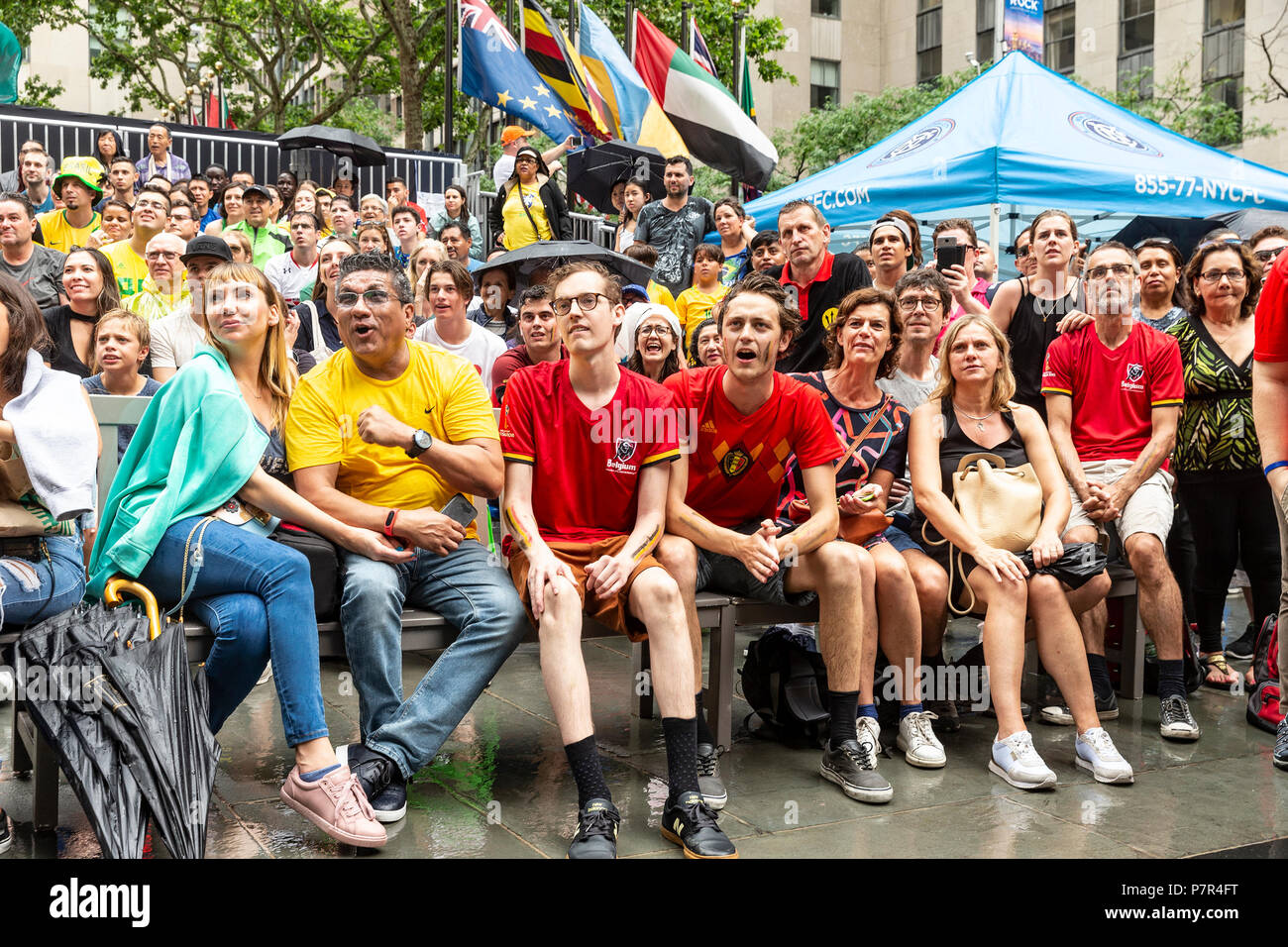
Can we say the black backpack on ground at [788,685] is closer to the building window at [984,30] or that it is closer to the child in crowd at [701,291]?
the child in crowd at [701,291]

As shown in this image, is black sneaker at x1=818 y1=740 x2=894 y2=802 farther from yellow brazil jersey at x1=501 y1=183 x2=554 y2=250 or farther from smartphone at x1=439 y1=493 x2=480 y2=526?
yellow brazil jersey at x1=501 y1=183 x2=554 y2=250

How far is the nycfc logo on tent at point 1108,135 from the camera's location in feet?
33.6

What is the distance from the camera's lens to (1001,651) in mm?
4715

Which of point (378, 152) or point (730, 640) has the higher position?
point (378, 152)

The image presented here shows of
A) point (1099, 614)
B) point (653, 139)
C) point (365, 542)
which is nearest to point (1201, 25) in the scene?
point (653, 139)

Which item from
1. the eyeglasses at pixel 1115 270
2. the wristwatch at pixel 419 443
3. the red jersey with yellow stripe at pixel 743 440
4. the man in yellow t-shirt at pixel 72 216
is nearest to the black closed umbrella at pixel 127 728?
the wristwatch at pixel 419 443

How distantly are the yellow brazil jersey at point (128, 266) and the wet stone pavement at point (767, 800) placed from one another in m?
3.80

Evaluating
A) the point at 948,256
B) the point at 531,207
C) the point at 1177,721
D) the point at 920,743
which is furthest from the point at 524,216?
the point at 1177,721

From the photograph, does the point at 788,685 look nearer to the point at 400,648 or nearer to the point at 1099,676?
the point at 1099,676

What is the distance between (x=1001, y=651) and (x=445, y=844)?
2265 millimetres

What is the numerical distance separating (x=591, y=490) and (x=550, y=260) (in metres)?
2.72

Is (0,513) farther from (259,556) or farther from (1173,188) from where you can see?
(1173,188)

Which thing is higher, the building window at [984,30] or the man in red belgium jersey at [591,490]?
the building window at [984,30]

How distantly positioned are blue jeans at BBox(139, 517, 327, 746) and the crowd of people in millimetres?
11
